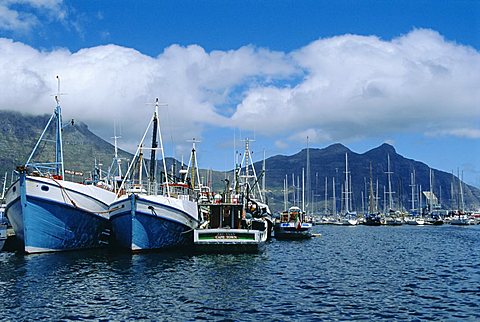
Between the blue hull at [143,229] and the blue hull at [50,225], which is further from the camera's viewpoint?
the blue hull at [143,229]

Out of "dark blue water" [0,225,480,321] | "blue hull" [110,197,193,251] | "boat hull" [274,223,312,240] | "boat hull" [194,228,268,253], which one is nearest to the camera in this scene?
"dark blue water" [0,225,480,321]

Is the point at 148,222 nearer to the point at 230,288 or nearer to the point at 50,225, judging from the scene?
the point at 50,225

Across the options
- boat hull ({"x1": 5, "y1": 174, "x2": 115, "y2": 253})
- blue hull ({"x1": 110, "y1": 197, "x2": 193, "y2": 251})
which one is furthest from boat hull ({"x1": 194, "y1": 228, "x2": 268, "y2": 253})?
boat hull ({"x1": 5, "y1": 174, "x2": 115, "y2": 253})

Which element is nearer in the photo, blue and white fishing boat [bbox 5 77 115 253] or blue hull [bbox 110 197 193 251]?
blue and white fishing boat [bbox 5 77 115 253]

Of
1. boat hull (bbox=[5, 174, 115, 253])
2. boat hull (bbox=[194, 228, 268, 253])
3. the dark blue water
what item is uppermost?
boat hull (bbox=[5, 174, 115, 253])

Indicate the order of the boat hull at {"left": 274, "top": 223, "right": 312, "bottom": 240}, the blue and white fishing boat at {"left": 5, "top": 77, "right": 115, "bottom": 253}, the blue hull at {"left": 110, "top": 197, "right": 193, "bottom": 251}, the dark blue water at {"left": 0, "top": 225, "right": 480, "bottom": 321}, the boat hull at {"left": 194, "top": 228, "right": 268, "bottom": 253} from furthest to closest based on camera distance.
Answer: the boat hull at {"left": 274, "top": 223, "right": 312, "bottom": 240} < the blue hull at {"left": 110, "top": 197, "right": 193, "bottom": 251} < the boat hull at {"left": 194, "top": 228, "right": 268, "bottom": 253} < the blue and white fishing boat at {"left": 5, "top": 77, "right": 115, "bottom": 253} < the dark blue water at {"left": 0, "top": 225, "right": 480, "bottom": 321}

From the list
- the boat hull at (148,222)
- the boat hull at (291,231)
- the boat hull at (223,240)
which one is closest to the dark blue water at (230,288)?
the boat hull at (223,240)

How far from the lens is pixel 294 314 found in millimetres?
25281

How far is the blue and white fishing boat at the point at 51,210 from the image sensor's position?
46.9 meters

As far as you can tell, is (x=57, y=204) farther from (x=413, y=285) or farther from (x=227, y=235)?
(x=413, y=285)

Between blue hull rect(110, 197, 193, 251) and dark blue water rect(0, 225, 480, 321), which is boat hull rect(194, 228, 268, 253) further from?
blue hull rect(110, 197, 193, 251)

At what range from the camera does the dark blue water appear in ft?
83.3

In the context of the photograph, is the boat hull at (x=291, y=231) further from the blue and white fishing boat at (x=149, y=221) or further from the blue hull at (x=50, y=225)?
the blue hull at (x=50, y=225)

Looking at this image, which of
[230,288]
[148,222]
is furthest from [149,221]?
[230,288]
